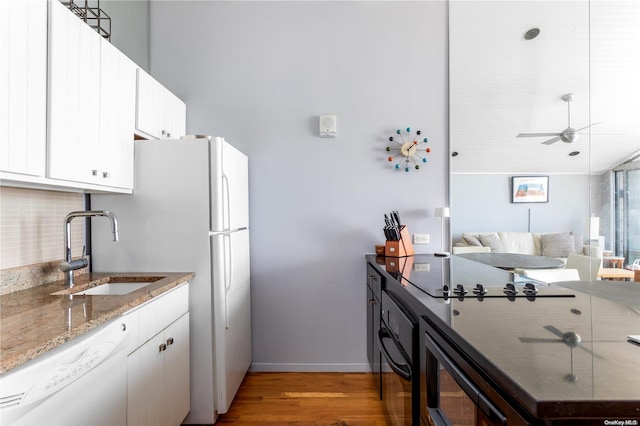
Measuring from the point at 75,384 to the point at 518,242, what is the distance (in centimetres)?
210

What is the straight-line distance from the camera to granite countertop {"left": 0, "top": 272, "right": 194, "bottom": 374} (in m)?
0.92

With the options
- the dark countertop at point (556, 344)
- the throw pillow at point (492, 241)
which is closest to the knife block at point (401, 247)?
the throw pillow at point (492, 241)

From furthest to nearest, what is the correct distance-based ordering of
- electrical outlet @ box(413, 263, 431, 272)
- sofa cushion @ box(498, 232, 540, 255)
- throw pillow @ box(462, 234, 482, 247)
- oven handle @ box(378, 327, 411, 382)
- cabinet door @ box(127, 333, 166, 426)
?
throw pillow @ box(462, 234, 482, 247) < electrical outlet @ box(413, 263, 431, 272) < sofa cushion @ box(498, 232, 540, 255) < cabinet door @ box(127, 333, 166, 426) < oven handle @ box(378, 327, 411, 382)

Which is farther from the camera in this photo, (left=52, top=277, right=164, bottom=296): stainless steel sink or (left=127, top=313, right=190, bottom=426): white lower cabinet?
(left=52, top=277, right=164, bottom=296): stainless steel sink

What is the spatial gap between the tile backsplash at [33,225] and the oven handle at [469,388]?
1.88 meters

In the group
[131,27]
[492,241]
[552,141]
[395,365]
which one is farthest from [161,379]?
[131,27]

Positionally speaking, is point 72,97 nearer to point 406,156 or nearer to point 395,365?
point 395,365

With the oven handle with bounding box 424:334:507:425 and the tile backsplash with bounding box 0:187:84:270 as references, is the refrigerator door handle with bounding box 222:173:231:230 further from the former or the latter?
the oven handle with bounding box 424:334:507:425

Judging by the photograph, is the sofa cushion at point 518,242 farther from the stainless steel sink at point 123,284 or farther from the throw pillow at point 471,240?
the stainless steel sink at point 123,284

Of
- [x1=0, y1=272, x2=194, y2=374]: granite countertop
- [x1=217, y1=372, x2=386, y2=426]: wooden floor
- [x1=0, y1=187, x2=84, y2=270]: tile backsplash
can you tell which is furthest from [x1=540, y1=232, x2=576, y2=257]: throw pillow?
[x1=0, y1=187, x2=84, y2=270]: tile backsplash

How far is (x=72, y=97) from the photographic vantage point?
148cm

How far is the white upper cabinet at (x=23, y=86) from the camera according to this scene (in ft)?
3.84

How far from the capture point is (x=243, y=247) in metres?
2.43

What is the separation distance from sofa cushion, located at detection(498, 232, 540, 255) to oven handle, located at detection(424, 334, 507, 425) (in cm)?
112
